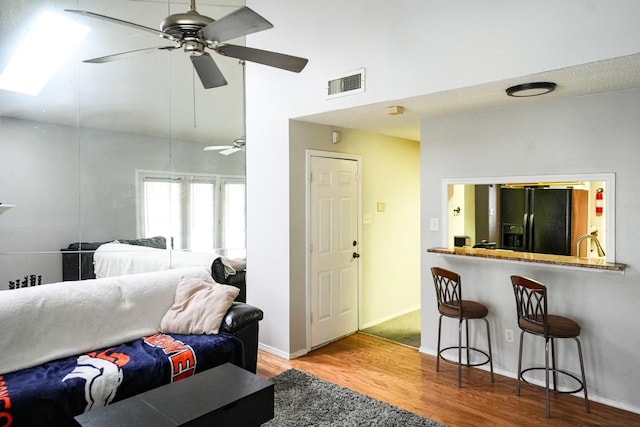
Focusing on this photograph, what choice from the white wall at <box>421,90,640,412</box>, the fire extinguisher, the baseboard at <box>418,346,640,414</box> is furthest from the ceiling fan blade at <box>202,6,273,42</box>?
→ the baseboard at <box>418,346,640,414</box>

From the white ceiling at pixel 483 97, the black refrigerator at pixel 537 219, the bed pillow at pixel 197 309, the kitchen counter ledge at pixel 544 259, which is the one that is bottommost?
the bed pillow at pixel 197 309

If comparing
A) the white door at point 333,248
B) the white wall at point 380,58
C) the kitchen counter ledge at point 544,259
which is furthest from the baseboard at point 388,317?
the kitchen counter ledge at point 544,259

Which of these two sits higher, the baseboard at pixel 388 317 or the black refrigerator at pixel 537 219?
the black refrigerator at pixel 537 219

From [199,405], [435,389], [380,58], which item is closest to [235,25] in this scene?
[380,58]

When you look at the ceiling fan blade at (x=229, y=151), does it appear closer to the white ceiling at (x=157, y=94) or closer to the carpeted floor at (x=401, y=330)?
the white ceiling at (x=157, y=94)

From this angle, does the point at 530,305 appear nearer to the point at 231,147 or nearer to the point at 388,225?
the point at 388,225

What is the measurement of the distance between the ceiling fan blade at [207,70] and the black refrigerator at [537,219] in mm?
2724

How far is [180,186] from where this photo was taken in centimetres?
413

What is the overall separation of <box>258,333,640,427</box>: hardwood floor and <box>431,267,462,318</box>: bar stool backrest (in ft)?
2.03

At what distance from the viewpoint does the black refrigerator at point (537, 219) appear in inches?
139

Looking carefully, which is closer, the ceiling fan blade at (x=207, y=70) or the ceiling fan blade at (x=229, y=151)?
the ceiling fan blade at (x=207, y=70)

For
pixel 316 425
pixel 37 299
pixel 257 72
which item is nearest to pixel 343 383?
pixel 316 425

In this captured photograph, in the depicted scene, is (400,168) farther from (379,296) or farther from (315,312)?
(315,312)

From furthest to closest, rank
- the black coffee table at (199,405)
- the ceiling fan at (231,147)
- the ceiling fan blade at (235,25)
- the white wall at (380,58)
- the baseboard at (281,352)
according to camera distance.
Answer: the ceiling fan at (231,147), the baseboard at (281,352), the white wall at (380,58), the black coffee table at (199,405), the ceiling fan blade at (235,25)
